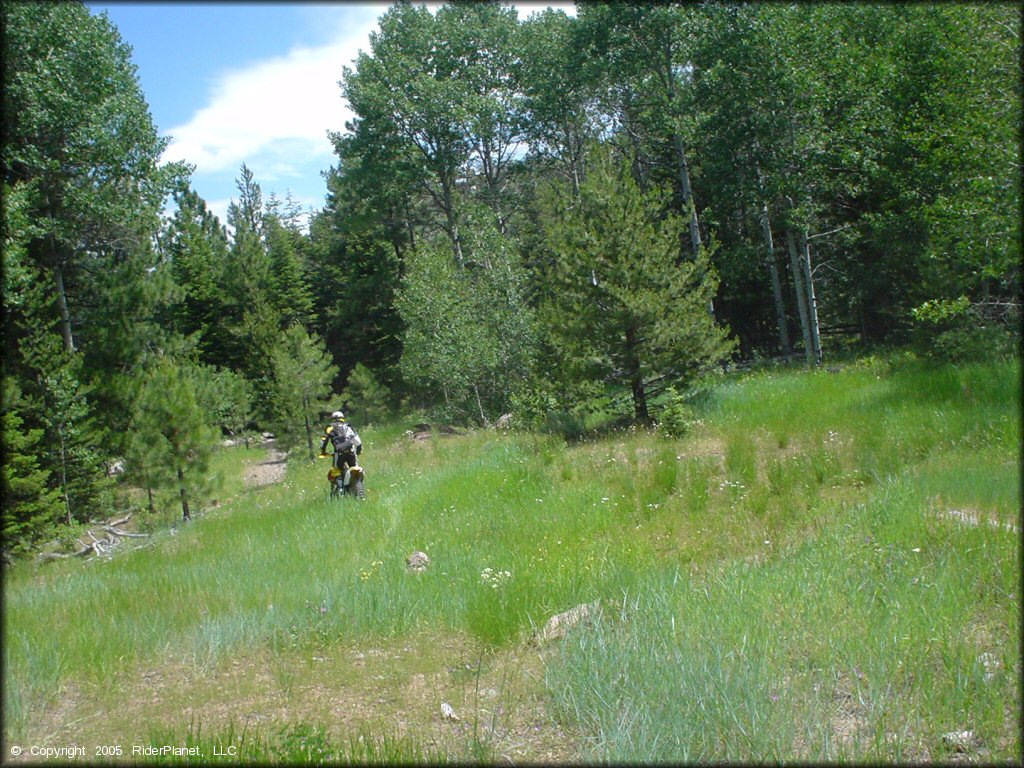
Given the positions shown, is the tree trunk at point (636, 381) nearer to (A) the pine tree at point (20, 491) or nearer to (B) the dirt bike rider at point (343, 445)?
(B) the dirt bike rider at point (343, 445)

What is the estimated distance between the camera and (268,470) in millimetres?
27531

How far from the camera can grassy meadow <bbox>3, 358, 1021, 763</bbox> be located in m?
3.59

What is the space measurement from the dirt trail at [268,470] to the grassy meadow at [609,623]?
15.1 m

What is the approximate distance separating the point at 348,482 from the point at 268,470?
17.2 meters

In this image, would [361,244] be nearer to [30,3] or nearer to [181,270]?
[181,270]

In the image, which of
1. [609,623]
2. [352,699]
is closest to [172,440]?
[352,699]

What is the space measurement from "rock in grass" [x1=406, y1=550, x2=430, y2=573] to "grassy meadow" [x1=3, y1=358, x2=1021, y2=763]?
0.20m

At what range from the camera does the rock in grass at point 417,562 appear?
23.5 feet

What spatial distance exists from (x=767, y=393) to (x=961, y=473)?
786 cm

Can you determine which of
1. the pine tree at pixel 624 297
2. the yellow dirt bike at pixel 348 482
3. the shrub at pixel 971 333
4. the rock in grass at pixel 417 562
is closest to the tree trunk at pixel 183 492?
the yellow dirt bike at pixel 348 482

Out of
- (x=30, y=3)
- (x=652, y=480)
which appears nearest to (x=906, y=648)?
(x=652, y=480)

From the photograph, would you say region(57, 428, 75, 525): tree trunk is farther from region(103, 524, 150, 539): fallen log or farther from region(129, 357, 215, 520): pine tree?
region(129, 357, 215, 520): pine tree

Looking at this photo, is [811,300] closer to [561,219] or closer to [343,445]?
[561,219]

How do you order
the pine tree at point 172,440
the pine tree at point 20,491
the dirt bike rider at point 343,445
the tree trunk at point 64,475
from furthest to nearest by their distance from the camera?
the tree trunk at point 64,475 < the pine tree at point 172,440 < the pine tree at point 20,491 < the dirt bike rider at point 343,445
